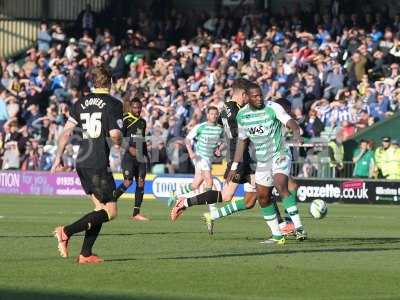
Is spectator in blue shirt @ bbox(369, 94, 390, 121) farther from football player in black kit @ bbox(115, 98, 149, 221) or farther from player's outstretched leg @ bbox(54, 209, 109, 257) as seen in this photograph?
player's outstretched leg @ bbox(54, 209, 109, 257)

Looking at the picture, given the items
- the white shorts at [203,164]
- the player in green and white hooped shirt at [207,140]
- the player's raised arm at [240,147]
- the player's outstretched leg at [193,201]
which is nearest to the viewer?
the player's raised arm at [240,147]

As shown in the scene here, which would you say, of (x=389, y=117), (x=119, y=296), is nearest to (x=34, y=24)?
(x=389, y=117)

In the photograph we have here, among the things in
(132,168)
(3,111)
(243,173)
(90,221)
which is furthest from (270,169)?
(3,111)

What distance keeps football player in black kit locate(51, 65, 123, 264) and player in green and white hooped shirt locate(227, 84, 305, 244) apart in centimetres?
334

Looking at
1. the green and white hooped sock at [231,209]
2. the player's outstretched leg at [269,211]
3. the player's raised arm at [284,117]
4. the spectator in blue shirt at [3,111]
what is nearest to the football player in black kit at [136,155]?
the green and white hooped sock at [231,209]

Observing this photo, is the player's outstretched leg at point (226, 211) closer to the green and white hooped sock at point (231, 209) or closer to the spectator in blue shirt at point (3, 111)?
the green and white hooped sock at point (231, 209)

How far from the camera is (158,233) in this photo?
763 inches

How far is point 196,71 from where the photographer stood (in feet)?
127

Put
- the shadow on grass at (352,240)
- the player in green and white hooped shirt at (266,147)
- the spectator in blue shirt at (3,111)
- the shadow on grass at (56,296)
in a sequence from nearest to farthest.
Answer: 1. the shadow on grass at (56,296)
2. the player in green and white hooped shirt at (266,147)
3. the shadow on grass at (352,240)
4. the spectator in blue shirt at (3,111)

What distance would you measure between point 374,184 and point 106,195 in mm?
18566

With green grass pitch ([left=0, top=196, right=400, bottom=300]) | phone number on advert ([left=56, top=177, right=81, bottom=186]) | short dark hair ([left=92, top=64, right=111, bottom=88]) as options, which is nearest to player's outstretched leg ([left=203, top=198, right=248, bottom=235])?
green grass pitch ([left=0, top=196, right=400, bottom=300])

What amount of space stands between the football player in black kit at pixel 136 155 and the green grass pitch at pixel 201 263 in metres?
1.30

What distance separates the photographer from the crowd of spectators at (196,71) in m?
34.3

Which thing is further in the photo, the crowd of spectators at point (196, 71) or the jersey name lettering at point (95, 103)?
the crowd of spectators at point (196, 71)
